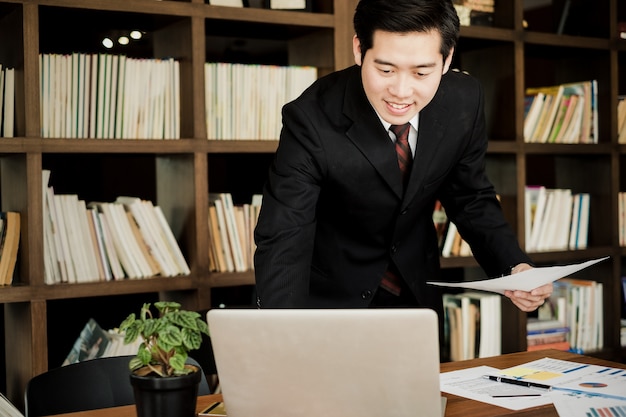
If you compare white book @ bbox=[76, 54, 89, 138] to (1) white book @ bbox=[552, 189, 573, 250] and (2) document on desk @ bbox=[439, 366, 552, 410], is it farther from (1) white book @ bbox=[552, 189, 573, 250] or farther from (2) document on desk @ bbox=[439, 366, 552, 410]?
(1) white book @ bbox=[552, 189, 573, 250]

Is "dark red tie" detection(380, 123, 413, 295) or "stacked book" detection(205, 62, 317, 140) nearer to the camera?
"dark red tie" detection(380, 123, 413, 295)

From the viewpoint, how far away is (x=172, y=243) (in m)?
2.95

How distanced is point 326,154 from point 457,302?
5.46 feet


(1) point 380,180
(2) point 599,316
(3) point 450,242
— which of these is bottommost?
(2) point 599,316

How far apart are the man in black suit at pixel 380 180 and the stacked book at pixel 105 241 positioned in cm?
81

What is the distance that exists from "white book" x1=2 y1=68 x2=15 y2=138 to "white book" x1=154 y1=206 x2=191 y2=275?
21.3 inches

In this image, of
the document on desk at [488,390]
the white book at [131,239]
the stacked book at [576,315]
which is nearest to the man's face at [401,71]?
the document on desk at [488,390]

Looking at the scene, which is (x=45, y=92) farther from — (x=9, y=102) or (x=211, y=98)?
(x=211, y=98)

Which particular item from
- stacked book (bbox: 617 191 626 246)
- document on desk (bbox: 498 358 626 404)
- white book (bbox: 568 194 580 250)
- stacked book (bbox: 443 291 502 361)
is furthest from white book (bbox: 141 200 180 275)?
stacked book (bbox: 617 191 626 246)

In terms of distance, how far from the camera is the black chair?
1.79 meters

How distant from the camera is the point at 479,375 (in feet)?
5.98

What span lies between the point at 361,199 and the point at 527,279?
1.79 feet

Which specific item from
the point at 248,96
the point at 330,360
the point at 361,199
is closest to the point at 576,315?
the point at 248,96

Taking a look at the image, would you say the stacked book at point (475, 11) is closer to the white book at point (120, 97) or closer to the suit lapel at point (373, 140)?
the white book at point (120, 97)
